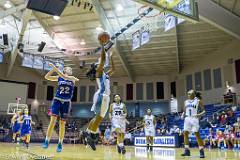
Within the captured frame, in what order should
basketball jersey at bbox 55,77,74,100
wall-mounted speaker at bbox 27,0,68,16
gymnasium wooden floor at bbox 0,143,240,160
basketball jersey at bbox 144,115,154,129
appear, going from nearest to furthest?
gymnasium wooden floor at bbox 0,143,240,160, basketball jersey at bbox 55,77,74,100, wall-mounted speaker at bbox 27,0,68,16, basketball jersey at bbox 144,115,154,129

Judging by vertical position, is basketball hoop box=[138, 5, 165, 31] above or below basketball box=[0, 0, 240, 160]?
above

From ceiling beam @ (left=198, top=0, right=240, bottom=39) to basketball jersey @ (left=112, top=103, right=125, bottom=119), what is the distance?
9271mm

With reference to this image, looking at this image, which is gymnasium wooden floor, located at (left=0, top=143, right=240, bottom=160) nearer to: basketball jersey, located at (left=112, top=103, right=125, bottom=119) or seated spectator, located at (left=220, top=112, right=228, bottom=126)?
basketball jersey, located at (left=112, top=103, right=125, bottom=119)

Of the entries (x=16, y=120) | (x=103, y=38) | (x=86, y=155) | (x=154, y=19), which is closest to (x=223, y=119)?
(x=154, y=19)

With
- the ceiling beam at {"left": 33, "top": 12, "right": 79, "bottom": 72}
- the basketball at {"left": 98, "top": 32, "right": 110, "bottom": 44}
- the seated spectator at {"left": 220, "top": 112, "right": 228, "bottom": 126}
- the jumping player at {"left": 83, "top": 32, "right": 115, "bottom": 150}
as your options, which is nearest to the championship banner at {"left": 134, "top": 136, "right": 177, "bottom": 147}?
the seated spectator at {"left": 220, "top": 112, "right": 228, "bottom": 126}

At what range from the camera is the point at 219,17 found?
690 inches

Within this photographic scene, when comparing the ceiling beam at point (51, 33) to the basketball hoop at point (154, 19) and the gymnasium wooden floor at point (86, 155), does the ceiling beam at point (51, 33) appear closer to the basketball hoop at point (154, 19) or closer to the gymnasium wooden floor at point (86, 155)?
the basketball hoop at point (154, 19)

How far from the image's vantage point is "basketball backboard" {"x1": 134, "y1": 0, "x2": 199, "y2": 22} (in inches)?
363

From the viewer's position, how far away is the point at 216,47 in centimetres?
2552

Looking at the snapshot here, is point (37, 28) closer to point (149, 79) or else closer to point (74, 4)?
point (74, 4)

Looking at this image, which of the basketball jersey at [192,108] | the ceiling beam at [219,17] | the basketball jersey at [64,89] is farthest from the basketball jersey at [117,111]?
the ceiling beam at [219,17]

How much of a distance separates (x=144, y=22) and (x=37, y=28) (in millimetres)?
9290

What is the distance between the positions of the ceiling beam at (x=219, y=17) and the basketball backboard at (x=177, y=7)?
5.94 m

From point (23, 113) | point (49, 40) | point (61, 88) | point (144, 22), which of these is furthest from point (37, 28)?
point (61, 88)
